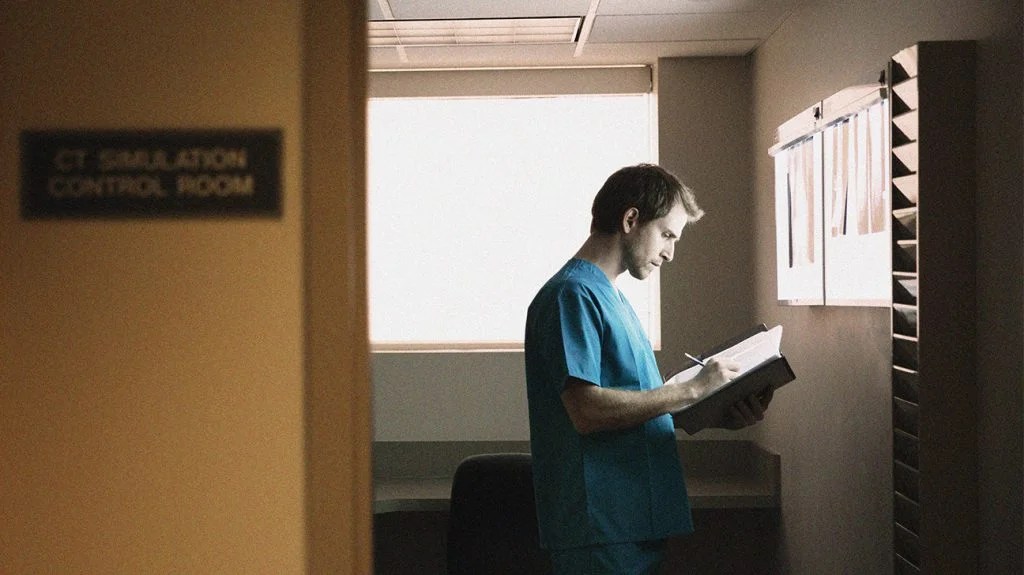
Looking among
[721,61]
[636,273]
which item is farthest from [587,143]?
[636,273]

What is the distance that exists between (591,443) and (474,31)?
1.72 meters

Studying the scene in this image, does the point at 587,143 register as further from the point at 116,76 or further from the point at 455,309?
the point at 116,76

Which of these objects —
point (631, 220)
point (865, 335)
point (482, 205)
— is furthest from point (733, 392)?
point (482, 205)

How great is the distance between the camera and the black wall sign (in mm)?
1132

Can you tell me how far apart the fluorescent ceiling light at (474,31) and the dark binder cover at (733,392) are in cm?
144

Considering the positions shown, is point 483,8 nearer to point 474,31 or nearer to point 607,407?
point 474,31

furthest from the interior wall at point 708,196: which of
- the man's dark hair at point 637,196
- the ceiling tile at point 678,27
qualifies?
the man's dark hair at point 637,196

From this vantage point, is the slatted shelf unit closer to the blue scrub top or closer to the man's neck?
the blue scrub top

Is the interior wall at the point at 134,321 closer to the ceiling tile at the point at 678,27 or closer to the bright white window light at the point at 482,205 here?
the ceiling tile at the point at 678,27

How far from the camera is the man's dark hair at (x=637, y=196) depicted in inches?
82.4

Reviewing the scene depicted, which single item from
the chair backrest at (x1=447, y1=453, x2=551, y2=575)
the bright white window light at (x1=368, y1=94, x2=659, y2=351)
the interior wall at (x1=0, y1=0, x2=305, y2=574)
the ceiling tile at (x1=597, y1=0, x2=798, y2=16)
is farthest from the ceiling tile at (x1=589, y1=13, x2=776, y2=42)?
the interior wall at (x1=0, y1=0, x2=305, y2=574)

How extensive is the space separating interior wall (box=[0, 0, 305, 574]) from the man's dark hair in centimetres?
107

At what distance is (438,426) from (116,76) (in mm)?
2620

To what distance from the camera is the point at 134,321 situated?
113cm
